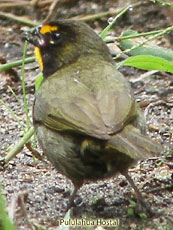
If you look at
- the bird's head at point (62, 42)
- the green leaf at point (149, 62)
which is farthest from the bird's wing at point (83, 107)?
the green leaf at point (149, 62)

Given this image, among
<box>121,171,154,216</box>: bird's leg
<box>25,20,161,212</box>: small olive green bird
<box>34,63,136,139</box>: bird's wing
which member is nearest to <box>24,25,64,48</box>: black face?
<box>25,20,161,212</box>: small olive green bird

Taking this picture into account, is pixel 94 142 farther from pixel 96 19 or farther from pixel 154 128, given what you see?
pixel 96 19

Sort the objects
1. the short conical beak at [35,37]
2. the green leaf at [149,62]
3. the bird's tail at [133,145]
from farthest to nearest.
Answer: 1. the short conical beak at [35,37]
2. the green leaf at [149,62]
3. the bird's tail at [133,145]

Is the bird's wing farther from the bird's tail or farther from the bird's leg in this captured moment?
the bird's leg

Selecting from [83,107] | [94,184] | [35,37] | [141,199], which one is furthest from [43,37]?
[141,199]

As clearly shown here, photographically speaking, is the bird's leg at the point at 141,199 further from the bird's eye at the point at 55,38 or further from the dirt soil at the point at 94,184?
the bird's eye at the point at 55,38

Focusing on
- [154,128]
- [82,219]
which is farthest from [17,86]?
[82,219]

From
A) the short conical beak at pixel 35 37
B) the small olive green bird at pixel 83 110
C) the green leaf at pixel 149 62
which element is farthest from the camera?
the short conical beak at pixel 35 37

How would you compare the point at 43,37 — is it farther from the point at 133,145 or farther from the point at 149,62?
the point at 133,145
